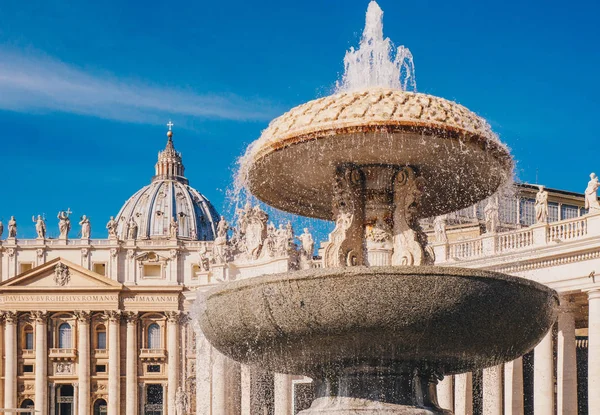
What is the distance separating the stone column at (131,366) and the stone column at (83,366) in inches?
100

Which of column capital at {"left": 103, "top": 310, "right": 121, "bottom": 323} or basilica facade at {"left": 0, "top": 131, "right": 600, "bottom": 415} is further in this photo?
column capital at {"left": 103, "top": 310, "right": 121, "bottom": 323}

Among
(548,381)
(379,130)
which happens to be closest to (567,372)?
(548,381)

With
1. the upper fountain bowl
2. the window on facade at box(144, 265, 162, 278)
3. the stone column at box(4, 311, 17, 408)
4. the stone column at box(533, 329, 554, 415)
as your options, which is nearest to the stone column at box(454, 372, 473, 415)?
the stone column at box(533, 329, 554, 415)

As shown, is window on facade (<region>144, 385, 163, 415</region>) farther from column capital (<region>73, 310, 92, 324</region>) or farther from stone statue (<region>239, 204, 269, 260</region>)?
stone statue (<region>239, 204, 269, 260</region>)

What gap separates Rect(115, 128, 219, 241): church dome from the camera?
11769 centimetres

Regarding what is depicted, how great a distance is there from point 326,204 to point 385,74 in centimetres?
224

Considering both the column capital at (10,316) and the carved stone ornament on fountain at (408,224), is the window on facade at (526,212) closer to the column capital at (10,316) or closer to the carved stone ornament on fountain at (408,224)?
the column capital at (10,316)

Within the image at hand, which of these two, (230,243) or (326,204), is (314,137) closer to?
(326,204)

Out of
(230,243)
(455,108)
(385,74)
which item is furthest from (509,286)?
(230,243)

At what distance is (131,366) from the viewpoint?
75.8 meters

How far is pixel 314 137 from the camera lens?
44.4ft

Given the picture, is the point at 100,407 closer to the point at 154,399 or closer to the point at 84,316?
the point at 154,399

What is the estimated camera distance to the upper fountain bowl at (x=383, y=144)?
13.4 metres

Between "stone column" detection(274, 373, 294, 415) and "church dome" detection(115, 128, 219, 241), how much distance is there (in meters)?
62.3
